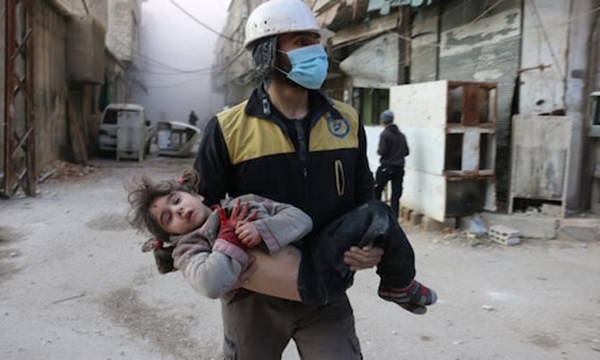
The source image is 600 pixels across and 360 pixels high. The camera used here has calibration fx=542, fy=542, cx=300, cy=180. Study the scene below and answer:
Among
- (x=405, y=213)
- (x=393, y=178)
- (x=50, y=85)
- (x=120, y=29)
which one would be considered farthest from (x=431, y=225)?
(x=120, y=29)

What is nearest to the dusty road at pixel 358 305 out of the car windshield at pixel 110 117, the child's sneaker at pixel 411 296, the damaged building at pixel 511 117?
the damaged building at pixel 511 117

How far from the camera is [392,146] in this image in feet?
24.3

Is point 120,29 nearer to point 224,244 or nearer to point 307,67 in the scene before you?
point 307,67

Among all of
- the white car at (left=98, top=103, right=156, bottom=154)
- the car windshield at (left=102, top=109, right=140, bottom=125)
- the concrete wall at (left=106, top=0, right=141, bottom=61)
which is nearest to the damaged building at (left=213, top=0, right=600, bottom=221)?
the white car at (left=98, top=103, right=156, bottom=154)

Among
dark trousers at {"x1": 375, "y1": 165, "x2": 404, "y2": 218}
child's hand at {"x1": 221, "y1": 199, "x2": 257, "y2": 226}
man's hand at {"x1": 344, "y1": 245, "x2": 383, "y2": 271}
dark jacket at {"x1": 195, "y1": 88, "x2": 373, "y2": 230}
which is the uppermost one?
dark jacket at {"x1": 195, "y1": 88, "x2": 373, "y2": 230}

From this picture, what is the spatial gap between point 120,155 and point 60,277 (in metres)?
12.1

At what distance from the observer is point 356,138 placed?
2049mm

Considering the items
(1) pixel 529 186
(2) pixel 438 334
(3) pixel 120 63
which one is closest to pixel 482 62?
(1) pixel 529 186

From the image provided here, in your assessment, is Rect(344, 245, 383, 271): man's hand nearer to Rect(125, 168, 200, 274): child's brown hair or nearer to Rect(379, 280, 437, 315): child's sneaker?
Rect(379, 280, 437, 315): child's sneaker

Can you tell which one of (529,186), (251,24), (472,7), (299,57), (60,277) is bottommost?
(60,277)

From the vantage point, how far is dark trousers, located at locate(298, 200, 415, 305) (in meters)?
1.72

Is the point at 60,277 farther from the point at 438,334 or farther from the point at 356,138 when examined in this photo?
the point at 356,138

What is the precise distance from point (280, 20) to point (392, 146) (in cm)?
564

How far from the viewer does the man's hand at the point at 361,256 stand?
67.3 inches
